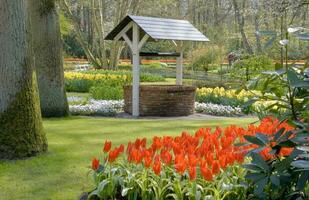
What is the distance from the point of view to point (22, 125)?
5.86 meters

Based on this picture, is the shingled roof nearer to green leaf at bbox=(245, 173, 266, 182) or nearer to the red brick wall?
the red brick wall

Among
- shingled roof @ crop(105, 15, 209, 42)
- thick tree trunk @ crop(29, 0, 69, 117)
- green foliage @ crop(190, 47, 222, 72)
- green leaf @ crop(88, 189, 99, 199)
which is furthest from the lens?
green foliage @ crop(190, 47, 222, 72)

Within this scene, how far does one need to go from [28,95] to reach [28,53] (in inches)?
21.4

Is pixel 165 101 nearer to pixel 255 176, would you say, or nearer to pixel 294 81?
pixel 255 176

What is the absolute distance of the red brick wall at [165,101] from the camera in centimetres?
1233

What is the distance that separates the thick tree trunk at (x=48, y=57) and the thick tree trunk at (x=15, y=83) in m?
4.29

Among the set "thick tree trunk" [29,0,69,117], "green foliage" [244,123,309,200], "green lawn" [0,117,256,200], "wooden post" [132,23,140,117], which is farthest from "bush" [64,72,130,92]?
"green foliage" [244,123,309,200]

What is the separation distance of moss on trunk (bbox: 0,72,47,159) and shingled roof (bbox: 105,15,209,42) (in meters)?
6.31

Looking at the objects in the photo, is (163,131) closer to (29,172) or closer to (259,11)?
(29,172)

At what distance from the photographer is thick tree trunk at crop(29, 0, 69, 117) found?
33.2 ft

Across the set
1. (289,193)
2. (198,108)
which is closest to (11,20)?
(289,193)

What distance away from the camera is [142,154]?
11.8ft

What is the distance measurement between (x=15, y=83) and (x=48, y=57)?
467cm

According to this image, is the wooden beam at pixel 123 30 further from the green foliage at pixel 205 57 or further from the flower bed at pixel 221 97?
the green foliage at pixel 205 57
